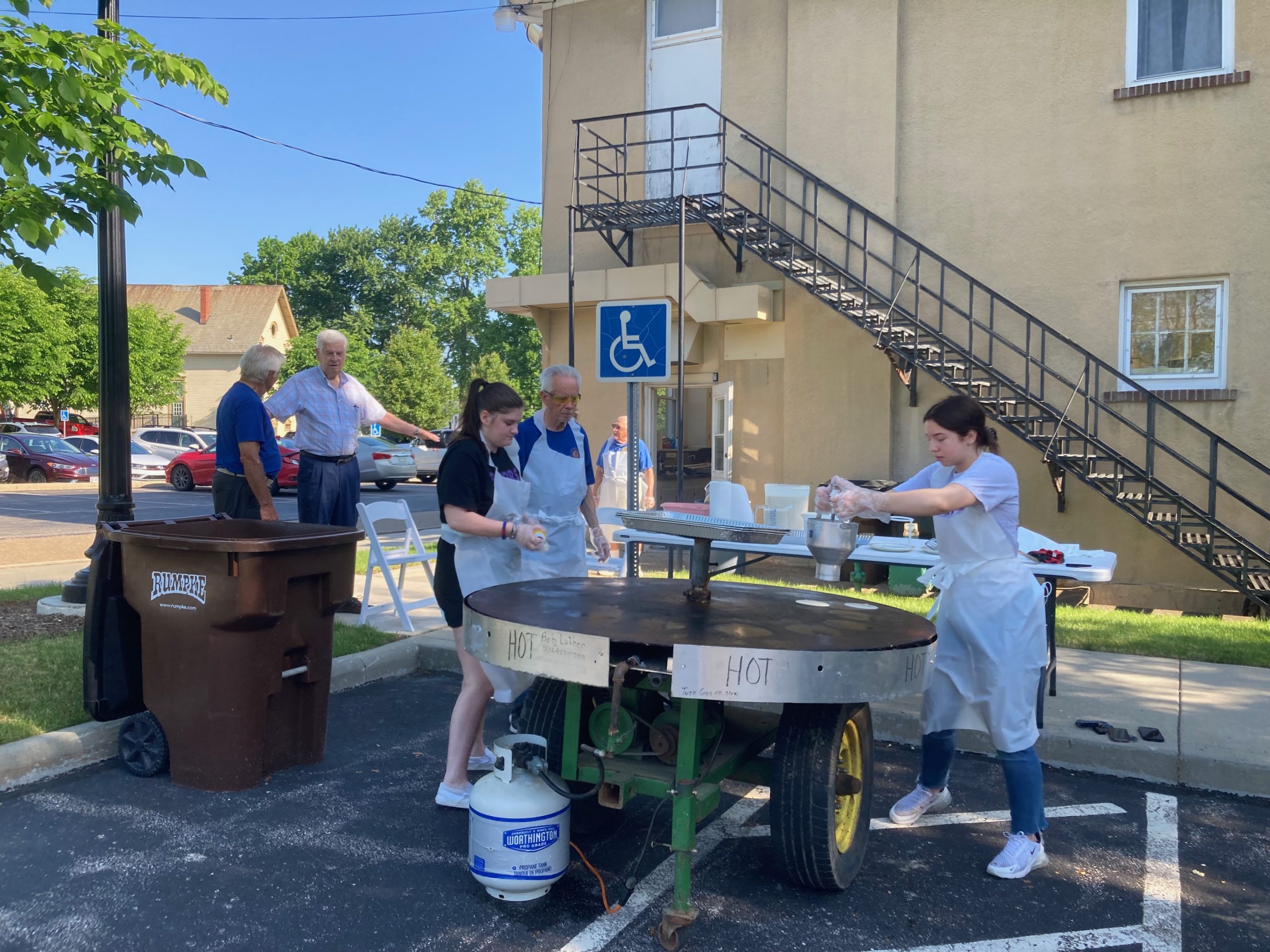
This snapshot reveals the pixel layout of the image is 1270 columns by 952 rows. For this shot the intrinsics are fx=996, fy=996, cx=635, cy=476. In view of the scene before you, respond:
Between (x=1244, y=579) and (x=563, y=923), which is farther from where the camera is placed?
(x=1244, y=579)

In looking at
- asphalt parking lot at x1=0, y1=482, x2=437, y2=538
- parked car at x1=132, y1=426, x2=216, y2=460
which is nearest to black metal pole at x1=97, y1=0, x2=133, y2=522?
asphalt parking lot at x1=0, y1=482, x2=437, y2=538

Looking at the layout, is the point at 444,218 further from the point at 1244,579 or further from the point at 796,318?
the point at 1244,579

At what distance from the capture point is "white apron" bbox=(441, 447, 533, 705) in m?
4.09

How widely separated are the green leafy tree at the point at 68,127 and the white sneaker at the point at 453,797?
2.95 metres

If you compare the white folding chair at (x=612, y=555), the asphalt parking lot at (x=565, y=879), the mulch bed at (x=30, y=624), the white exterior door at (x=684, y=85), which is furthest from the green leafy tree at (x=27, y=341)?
the asphalt parking lot at (x=565, y=879)

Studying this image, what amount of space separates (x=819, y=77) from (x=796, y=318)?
9.18 ft

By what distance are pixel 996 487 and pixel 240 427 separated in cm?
435

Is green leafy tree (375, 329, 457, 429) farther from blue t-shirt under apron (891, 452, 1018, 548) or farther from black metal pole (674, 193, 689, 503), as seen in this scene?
blue t-shirt under apron (891, 452, 1018, 548)

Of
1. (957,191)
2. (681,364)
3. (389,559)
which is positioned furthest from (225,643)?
(957,191)

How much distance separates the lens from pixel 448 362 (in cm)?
6244

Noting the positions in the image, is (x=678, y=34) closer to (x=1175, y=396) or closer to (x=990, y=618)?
(x=1175, y=396)

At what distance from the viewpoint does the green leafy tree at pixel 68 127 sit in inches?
171

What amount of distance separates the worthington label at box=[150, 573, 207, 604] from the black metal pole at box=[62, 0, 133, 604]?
8.28 feet

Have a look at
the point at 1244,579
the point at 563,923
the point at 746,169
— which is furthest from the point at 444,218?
the point at 563,923
